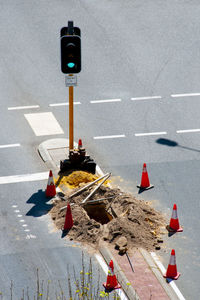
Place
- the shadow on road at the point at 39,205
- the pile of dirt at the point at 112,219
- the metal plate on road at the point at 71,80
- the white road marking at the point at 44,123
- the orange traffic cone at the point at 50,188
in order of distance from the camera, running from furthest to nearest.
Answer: the white road marking at the point at 44,123 < the metal plate on road at the point at 71,80 < the orange traffic cone at the point at 50,188 < the shadow on road at the point at 39,205 < the pile of dirt at the point at 112,219

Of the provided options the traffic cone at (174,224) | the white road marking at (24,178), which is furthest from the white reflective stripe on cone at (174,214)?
the white road marking at (24,178)

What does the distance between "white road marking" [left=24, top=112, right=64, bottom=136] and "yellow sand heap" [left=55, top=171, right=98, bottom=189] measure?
9.59 ft

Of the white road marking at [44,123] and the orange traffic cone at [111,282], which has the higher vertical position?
the white road marking at [44,123]

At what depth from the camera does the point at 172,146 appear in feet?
70.6

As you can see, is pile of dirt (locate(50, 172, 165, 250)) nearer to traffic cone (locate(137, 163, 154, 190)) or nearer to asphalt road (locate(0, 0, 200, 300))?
asphalt road (locate(0, 0, 200, 300))

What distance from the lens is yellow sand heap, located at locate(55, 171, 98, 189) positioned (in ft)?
63.9

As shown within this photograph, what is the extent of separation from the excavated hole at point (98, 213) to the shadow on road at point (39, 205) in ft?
3.32

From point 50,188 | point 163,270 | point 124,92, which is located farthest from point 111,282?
point 124,92

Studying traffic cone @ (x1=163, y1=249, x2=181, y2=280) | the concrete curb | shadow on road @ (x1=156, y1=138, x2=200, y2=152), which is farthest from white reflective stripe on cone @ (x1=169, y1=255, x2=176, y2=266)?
shadow on road @ (x1=156, y1=138, x2=200, y2=152)

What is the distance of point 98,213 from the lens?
723 inches

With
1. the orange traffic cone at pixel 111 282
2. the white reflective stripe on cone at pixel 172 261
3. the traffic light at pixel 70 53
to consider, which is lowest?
the orange traffic cone at pixel 111 282

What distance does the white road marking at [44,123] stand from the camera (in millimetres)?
22355

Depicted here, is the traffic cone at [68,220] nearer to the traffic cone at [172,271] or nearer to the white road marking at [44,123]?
the traffic cone at [172,271]

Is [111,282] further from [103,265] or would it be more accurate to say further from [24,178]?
[24,178]
